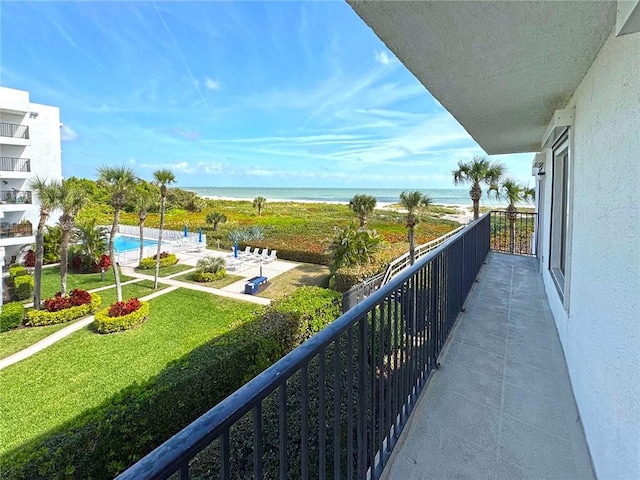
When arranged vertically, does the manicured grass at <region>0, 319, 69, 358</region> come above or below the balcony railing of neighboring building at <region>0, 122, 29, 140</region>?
below

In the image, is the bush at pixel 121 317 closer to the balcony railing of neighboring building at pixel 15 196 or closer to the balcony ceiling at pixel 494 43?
the balcony ceiling at pixel 494 43

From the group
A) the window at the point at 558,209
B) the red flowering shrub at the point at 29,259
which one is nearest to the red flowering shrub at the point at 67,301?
the red flowering shrub at the point at 29,259

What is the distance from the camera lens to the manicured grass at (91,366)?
581cm

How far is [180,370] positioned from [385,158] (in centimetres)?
7523

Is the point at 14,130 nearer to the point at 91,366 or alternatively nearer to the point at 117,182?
the point at 117,182

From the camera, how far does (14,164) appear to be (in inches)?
649

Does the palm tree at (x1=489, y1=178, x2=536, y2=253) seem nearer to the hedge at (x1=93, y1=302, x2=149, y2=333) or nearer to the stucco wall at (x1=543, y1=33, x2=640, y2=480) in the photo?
the stucco wall at (x1=543, y1=33, x2=640, y2=480)

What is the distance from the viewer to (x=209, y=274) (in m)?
14.1

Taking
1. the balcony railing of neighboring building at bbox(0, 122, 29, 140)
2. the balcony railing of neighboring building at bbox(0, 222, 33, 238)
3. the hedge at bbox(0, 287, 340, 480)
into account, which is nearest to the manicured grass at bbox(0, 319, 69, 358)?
the hedge at bbox(0, 287, 340, 480)

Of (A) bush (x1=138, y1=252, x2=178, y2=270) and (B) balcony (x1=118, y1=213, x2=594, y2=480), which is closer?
(B) balcony (x1=118, y1=213, x2=594, y2=480)

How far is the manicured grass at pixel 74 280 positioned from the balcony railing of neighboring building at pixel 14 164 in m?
5.40

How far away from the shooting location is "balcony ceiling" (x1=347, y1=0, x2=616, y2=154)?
143 centimetres

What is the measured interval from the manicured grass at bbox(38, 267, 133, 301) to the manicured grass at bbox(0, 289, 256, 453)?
4879mm

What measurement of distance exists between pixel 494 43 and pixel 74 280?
17.8 meters
